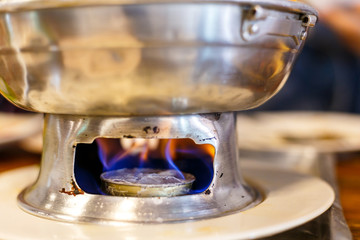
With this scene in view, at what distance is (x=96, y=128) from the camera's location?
0.79 meters

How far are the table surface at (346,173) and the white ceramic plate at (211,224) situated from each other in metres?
0.07

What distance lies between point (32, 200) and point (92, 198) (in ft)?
0.48

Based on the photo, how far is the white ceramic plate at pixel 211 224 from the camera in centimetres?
66

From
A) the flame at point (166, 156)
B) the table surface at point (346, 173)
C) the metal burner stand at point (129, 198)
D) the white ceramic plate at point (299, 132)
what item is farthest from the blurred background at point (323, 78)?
the metal burner stand at point (129, 198)

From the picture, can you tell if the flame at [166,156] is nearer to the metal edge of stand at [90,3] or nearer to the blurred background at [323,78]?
the metal edge of stand at [90,3]

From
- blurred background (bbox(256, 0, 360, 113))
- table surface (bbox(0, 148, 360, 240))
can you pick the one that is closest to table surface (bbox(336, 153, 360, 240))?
table surface (bbox(0, 148, 360, 240))

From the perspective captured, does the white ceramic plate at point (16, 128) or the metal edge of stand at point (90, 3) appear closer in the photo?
the metal edge of stand at point (90, 3)

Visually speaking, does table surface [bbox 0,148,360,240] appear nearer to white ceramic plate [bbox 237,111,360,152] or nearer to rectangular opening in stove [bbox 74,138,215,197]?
white ceramic plate [bbox 237,111,360,152]

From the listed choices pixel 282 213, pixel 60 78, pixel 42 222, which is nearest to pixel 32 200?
pixel 42 222

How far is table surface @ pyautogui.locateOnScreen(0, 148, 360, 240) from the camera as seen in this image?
2.99 feet

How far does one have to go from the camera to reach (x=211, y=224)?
28.0 inches

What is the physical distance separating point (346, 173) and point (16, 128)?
1263mm

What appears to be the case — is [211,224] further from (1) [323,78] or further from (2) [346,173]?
(1) [323,78]

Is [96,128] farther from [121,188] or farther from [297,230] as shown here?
[297,230]
